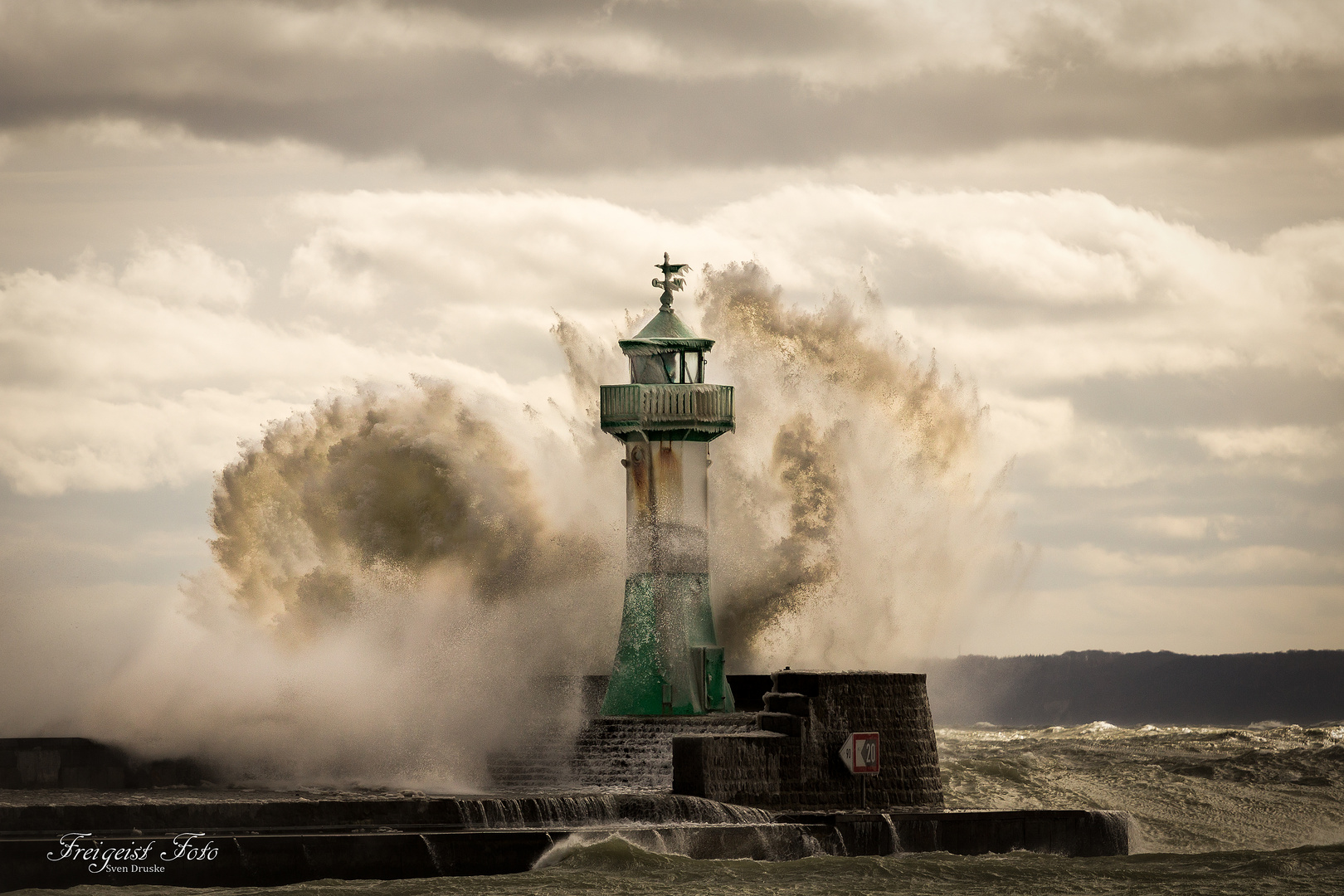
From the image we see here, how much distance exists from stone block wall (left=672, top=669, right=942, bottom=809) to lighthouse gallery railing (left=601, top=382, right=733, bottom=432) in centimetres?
456

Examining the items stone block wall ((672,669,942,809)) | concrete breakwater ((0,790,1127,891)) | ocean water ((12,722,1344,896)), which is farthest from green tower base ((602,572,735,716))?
ocean water ((12,722,1344,896))

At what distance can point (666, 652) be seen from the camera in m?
28.4

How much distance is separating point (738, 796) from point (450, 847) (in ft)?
18.1

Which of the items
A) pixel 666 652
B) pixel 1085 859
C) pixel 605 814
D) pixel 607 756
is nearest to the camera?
pixel 605 814

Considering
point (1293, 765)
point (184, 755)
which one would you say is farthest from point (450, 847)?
point (1293, 765)

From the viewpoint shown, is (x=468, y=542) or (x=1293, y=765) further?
(x=1293, y=765)

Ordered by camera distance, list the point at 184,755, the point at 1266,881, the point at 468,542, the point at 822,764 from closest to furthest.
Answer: the point at 1266,881, the point at 822,764, the point at 184,755, the point at 468,542

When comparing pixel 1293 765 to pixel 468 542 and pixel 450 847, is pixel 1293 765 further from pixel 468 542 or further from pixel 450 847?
pixel 450 847

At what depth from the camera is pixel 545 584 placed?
103 ft

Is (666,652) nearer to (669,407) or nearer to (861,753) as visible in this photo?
(669,407)

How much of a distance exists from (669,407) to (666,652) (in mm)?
3903

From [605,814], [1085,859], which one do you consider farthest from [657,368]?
[1085,859]

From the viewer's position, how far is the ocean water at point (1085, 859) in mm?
20109

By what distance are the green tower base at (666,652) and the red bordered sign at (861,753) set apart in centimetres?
355
